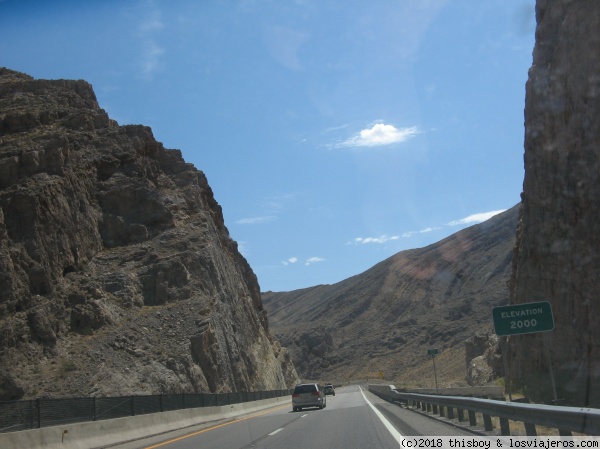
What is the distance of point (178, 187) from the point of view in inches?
2554

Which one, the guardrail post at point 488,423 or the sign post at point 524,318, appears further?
the sign post at point 524,318

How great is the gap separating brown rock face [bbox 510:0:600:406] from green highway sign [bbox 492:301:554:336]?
1010 cm

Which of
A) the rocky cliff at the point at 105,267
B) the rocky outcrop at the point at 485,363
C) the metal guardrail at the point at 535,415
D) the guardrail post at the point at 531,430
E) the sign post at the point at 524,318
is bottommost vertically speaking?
the rocky outcrop at the point at 485,363

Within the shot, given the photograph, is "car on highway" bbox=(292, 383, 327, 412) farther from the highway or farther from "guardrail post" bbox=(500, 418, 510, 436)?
"guardrail post" bbox=(500, 418, 510, 436)

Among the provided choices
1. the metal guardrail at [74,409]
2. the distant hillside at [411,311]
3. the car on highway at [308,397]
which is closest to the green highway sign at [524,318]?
the metal guardrail at [74,409]

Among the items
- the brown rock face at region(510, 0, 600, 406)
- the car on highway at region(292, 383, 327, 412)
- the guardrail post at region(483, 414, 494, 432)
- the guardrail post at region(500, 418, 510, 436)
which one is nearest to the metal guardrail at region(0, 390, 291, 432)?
the car on highway at region(292, 383, 327, 412)

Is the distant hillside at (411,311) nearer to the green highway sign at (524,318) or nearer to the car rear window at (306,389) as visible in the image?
the car rear window at (306,389)

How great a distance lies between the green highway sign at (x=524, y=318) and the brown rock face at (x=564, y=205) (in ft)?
33.1

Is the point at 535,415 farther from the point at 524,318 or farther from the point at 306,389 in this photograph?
the point at 306,389

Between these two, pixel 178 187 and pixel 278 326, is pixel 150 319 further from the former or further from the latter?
pixel 278 326

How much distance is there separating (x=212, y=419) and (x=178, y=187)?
130 feet

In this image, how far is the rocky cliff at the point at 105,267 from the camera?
41.9 metres

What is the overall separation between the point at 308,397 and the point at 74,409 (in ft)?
60.8

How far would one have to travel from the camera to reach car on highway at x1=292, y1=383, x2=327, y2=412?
110 feet
